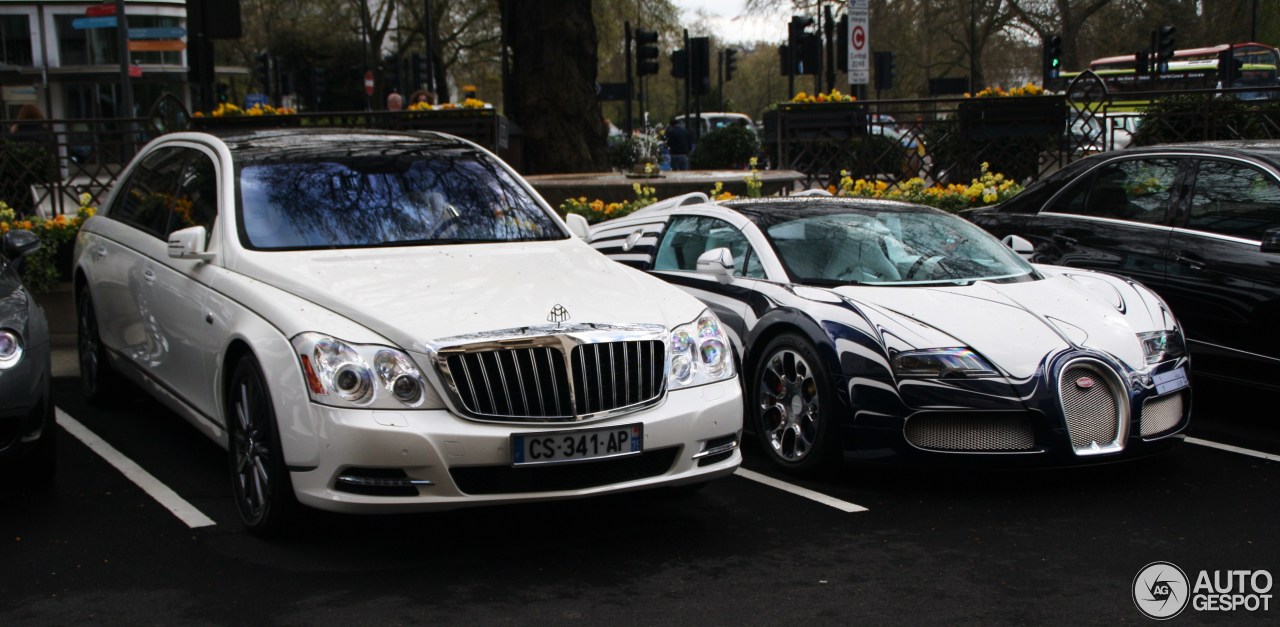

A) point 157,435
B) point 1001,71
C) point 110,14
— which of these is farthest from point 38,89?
point 157,435

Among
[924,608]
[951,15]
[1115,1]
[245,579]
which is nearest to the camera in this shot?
[924,608]

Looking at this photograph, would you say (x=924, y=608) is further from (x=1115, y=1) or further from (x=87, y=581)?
(x=1115, y=1)

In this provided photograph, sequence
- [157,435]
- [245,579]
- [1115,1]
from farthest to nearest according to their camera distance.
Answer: [1115,1] → [157,435] → [245,579]

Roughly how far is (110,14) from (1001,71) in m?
38.6

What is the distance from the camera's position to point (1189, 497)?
5844 millimetres

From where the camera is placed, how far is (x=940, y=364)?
229 inches

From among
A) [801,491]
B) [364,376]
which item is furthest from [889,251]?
[364,376]

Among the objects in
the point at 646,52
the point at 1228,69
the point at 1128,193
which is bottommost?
the point at 1128,193

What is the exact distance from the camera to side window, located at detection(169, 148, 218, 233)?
6.15 meters

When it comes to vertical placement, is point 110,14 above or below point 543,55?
above

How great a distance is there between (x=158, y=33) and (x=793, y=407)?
52.5m

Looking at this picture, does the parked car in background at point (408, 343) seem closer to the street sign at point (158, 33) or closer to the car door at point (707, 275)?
the car door at point (707, 275)

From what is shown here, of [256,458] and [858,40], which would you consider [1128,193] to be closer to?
[256,458]

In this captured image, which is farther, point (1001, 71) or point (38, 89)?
point (1001, 71)
